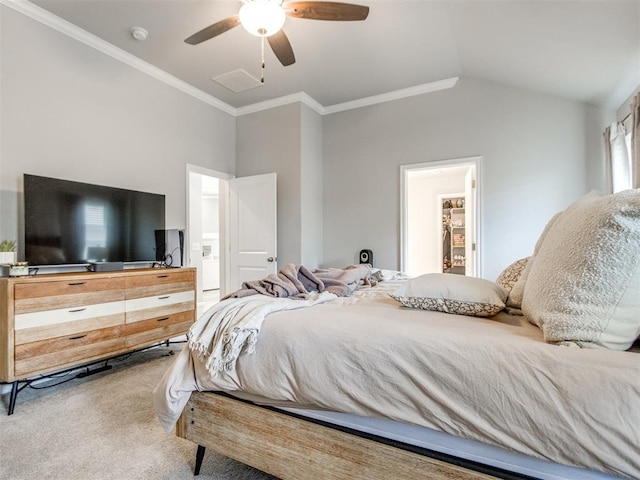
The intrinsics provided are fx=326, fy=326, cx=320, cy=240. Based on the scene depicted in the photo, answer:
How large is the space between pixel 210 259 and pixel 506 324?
7510 mm

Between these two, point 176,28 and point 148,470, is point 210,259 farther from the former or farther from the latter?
point 148,470

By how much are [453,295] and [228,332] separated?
35.8 inches

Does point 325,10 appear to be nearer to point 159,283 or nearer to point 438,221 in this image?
point 159,283

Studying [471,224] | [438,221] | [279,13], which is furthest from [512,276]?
[438,221]

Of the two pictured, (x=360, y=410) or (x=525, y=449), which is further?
(x=360, y=410)

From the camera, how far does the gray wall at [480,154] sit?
3.42 meters

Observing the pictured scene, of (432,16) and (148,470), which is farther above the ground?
(432,16)

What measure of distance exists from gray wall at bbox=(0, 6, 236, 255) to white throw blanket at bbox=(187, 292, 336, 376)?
2.30 m

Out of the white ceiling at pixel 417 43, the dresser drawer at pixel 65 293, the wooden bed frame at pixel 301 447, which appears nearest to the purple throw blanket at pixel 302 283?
the wooden bed frame at pixel 301 447

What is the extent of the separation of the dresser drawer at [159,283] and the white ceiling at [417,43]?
2.22 m

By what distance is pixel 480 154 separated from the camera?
375cm

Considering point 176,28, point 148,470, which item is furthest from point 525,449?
point 176,28

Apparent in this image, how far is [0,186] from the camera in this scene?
247cm

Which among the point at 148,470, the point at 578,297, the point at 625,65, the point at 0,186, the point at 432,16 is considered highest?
the point at 432,16
